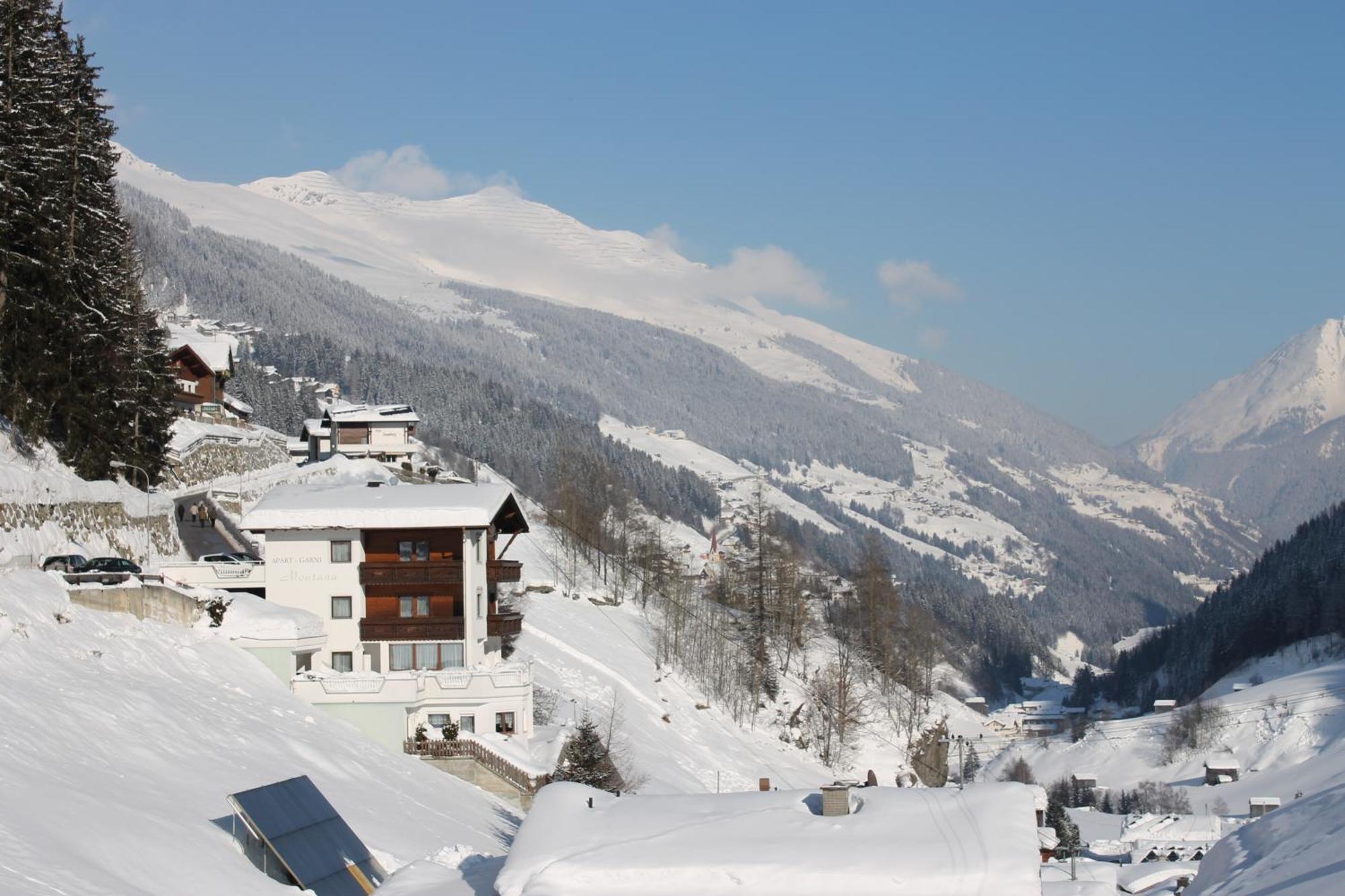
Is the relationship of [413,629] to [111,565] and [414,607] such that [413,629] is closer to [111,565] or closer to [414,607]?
[414,607]

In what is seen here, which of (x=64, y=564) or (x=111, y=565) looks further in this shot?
(x=111, y=565)

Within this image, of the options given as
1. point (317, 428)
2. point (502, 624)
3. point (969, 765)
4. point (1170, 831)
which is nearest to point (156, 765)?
point (502, 624)

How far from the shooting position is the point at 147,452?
58.4 m

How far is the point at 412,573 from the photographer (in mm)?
52250

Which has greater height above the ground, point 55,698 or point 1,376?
point 1,376

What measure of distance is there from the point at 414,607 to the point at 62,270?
16.7 m

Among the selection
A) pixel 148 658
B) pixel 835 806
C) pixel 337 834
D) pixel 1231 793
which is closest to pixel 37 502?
pixel 148 658

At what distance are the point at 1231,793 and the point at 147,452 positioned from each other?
119677 mm

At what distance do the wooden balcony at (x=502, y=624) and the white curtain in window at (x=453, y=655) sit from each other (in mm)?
2675

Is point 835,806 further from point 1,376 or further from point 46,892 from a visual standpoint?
point 1,376

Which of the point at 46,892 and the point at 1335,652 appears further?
the point at 1335,652

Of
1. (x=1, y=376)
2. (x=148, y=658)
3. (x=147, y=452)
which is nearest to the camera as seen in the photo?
(x=148, y=658)

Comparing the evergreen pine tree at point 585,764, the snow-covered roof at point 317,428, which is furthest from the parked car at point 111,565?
the snow-covered roof at point 317,428

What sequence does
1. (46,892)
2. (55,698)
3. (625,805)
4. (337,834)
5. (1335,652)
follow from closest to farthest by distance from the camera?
(46,892)
(625,805)
(337,834)
(55,698)
(1335,652)
